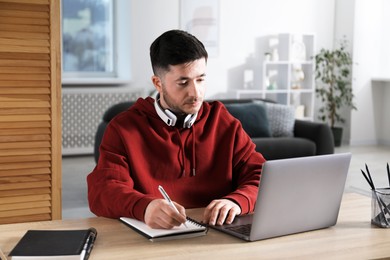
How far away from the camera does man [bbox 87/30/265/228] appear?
1829 millimetres

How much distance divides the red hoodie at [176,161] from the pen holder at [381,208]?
35 centimetres

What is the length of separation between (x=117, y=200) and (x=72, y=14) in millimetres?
5953

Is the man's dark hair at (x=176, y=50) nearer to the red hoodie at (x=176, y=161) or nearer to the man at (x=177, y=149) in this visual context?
the man at (x=177, y=149)

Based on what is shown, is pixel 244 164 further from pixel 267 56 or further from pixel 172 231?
pixel 267 56

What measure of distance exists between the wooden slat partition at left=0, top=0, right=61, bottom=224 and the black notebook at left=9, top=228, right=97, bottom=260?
151 centimetres

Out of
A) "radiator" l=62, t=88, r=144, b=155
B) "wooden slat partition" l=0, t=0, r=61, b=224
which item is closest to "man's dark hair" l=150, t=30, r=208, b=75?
"wooden slat partition" l=0, t=0, r=61, b=224

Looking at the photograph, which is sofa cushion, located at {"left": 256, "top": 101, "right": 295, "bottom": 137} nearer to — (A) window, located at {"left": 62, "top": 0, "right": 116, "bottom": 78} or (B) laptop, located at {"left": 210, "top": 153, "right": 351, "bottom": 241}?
(A) window, located at {"left": 62, "top": 0, "right": 116, "bottom": 78}

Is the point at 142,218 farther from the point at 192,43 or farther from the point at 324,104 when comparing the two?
the point at 324,104

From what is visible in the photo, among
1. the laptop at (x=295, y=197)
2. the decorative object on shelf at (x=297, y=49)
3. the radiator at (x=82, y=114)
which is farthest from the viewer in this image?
the decorative object on shelf at (x=297, y=49)

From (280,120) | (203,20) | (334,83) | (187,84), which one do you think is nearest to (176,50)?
(187,84)

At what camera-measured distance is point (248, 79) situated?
7.86 m

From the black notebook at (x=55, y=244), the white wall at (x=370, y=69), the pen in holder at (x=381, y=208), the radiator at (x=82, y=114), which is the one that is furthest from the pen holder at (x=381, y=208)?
the white wall at (x=370, y=69)

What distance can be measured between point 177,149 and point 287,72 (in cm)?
615

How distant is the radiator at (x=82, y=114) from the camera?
697cm
